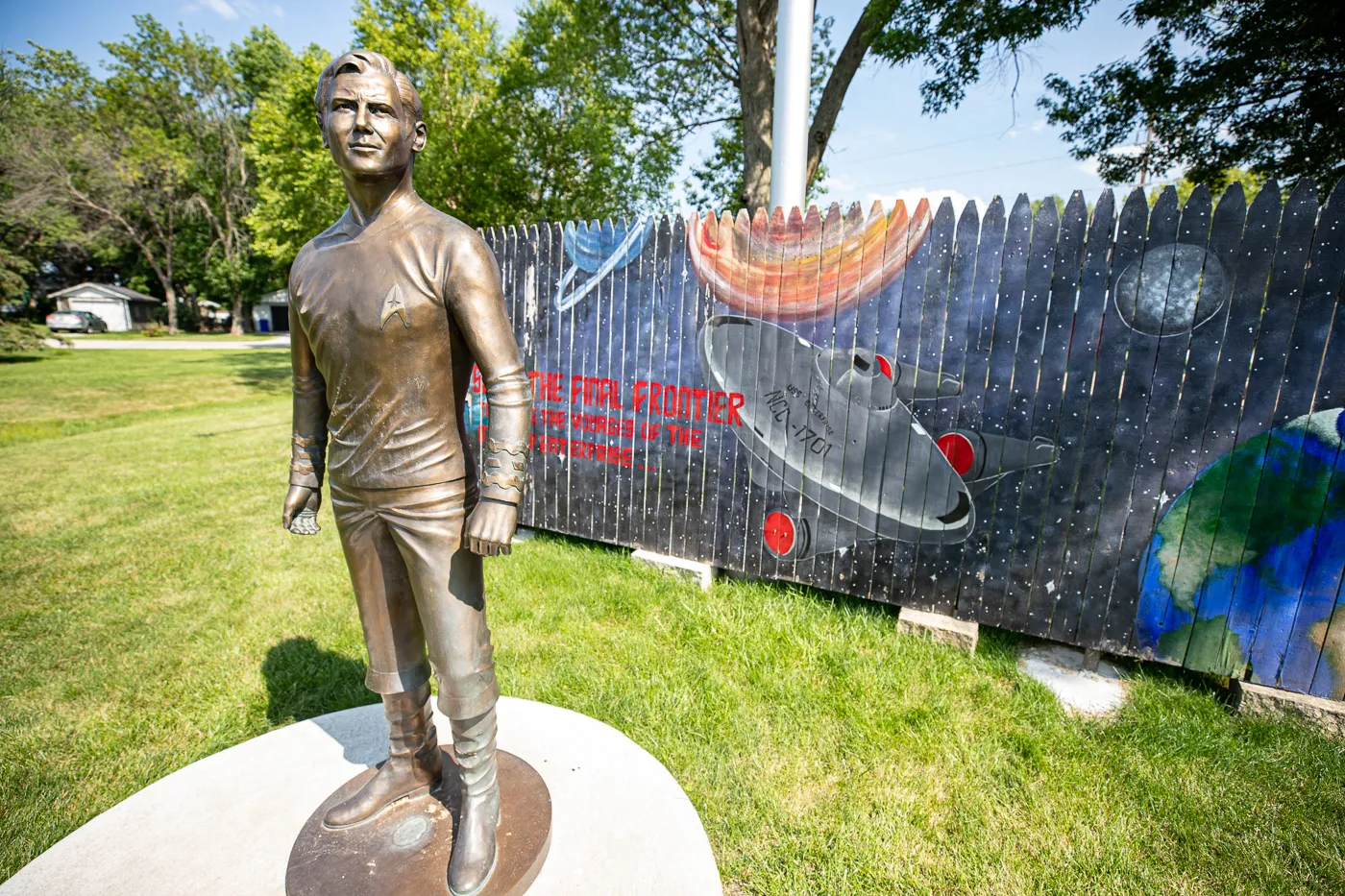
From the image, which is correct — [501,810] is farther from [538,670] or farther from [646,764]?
[538,670]

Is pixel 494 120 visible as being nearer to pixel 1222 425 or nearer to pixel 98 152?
pixel 1222 425

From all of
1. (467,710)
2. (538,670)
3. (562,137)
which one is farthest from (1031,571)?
(562,137)

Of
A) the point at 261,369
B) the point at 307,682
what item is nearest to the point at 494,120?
the point at 261,369

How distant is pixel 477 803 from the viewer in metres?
2.19

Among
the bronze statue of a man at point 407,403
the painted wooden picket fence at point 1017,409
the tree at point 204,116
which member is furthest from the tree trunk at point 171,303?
the bronze statue of a man at point 407,403

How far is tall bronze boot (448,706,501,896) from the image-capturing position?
6.79 ft

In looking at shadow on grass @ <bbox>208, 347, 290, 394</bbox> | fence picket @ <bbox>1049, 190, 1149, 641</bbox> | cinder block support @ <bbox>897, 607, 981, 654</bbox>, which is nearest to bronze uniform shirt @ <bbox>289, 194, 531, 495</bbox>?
cinder block support @ <bbox>897, 607, 981, 654</bbox>

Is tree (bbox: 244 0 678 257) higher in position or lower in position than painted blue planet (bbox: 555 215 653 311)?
higher

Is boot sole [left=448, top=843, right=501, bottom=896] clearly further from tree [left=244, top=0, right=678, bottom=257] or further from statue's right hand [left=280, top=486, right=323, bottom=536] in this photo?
tree [left=244, top=0, right=678, bottom=257]

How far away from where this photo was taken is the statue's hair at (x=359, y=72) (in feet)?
5.99

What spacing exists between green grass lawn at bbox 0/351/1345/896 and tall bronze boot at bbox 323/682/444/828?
1102 mm

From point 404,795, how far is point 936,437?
3.30 m

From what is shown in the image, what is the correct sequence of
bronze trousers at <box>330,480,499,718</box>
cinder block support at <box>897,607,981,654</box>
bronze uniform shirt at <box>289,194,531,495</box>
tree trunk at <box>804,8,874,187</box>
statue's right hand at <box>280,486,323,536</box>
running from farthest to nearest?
tree trunk at <box>804,8,874,187</box> < cinder block support at <box>897,607,981,654</box> < statue's right hand at <box>280,486,323,536</box> < bronze trousers at <box>330,480,499,718</box> < bronze uniform shirt at <box>289,194,531,495</box>

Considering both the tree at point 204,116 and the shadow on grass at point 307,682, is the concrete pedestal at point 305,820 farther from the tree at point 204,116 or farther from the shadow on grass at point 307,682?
the tree at point 204,116
